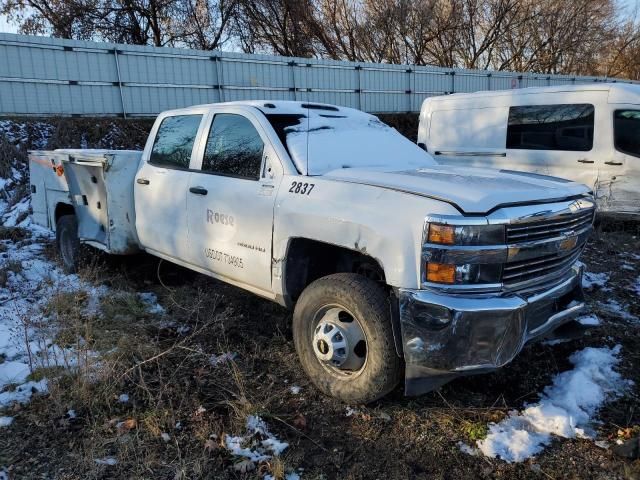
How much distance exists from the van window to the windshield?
4306 mm

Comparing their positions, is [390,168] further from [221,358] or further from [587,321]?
[221,358]

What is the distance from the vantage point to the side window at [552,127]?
7.73 meters

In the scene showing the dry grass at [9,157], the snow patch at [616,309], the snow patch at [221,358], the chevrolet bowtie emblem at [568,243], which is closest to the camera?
the chevrolet bowtie emblem at [568,243]

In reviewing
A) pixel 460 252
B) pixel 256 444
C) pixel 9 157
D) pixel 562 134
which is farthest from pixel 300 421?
pixel 9 157

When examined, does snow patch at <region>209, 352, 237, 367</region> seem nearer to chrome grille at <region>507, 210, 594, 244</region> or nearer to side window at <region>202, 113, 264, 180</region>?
side window at <region>202, 113, 264, 180</region>

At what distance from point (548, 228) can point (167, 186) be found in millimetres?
3285

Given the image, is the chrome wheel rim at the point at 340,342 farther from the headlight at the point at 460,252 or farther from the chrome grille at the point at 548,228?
the chrome grille at the point at 548,228

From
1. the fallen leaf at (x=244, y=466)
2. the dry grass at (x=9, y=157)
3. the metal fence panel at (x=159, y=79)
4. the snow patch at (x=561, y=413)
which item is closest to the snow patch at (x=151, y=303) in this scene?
the fallen leaf at (x=244, y=466)

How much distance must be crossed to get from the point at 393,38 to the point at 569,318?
83.5 feet

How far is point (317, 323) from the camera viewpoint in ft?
11.6

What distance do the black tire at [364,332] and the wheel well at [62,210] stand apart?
4083mm

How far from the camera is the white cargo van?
24.5 feet

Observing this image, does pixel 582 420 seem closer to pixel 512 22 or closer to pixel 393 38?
pixel 393 38

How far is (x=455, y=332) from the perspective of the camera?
112 inches
